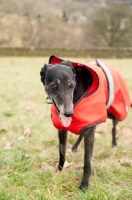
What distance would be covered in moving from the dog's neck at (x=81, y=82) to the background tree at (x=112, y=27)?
2986 cm

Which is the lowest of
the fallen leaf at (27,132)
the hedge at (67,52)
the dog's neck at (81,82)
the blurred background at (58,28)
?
the blurred background at (58,28)

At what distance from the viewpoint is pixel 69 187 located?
120 inches

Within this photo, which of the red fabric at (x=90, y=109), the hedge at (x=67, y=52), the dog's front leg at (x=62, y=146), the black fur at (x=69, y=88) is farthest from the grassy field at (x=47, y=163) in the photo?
the hedge at (x=67, y=52)

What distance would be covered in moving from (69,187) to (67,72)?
127cm

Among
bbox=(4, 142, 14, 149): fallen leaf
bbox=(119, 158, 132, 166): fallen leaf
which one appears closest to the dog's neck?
bbox=(119, 158, 132, 166): fallen leaf

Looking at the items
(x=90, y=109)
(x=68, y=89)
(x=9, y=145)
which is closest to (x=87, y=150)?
(x=90, y=109)

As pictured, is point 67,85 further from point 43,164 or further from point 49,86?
point 43,164

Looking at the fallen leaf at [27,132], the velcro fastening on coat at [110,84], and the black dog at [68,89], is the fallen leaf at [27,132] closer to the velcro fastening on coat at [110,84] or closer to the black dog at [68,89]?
the black dog at [68,89]

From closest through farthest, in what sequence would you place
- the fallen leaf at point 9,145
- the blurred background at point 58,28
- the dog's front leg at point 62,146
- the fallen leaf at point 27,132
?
the dog's front leg at point 62,146 < the fallen leaf at point 9,145 < the fallen leaf at point 27,132 < the blurred background at point 58,28

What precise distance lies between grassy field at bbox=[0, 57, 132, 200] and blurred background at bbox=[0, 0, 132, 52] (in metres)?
24.7

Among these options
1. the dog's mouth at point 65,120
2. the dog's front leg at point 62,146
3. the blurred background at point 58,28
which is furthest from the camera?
the blurred background at point 58,28

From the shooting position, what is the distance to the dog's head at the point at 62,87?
280 centimetres

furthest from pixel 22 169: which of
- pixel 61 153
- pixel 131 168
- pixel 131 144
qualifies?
pixel 131 144

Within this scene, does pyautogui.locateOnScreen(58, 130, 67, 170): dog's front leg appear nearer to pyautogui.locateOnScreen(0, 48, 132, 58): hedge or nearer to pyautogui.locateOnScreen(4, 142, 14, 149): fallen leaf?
pyautogui.locateOnScreen(4, 142, 14, 149): fallen leaf
